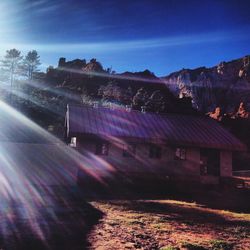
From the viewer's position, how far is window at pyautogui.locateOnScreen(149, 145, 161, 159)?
26.3 m

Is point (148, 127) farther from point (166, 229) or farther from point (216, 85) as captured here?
point (216, 85)

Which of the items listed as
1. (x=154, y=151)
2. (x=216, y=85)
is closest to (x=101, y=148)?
(x=154, y=151)

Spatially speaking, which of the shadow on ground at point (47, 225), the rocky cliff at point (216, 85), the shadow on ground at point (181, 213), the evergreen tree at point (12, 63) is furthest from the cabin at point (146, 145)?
the rocky cliff at point (216, 85)

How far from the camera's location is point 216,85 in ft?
443

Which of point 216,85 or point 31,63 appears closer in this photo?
point 31,63

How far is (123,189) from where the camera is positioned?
24.2 meters

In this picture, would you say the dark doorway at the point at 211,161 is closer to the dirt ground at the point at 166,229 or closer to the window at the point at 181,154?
the window at the point at 181,154

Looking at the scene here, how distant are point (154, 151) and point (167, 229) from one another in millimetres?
15000

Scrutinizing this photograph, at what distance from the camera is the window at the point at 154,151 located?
2627cm

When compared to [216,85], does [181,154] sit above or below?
below

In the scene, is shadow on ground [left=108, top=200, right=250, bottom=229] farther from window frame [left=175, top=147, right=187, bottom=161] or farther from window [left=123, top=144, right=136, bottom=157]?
window frame [left=175, top=147, right=187, bottom=161]

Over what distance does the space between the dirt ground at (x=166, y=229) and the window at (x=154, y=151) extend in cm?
941

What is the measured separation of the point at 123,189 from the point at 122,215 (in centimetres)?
1023

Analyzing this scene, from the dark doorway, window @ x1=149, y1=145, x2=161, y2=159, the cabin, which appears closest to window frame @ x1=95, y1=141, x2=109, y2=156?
the cabin
